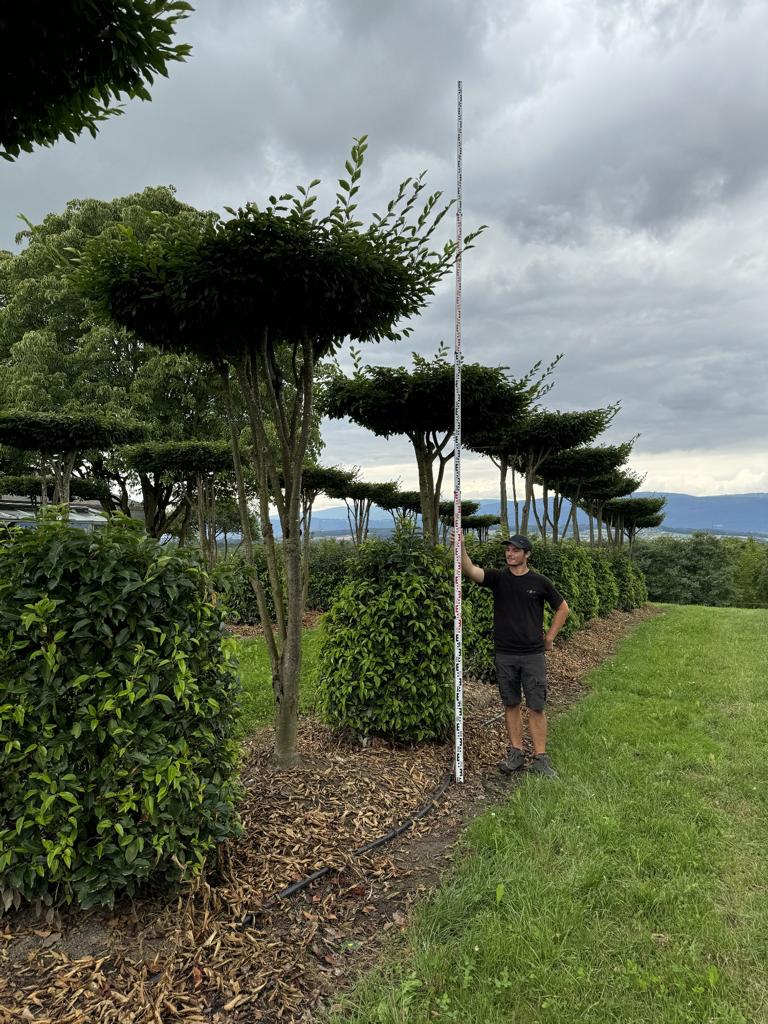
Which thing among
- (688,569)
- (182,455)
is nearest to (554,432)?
(182,455)

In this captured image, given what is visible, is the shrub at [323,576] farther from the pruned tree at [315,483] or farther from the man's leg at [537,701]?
→ the man's leg at [537,701]

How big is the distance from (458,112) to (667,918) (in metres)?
5.03

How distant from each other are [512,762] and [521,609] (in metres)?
1.13

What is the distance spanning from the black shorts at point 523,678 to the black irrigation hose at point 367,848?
744mm

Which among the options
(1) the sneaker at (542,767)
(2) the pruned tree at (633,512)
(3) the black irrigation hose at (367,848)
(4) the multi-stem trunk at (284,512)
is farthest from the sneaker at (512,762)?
(2) the pruned tree at (633,512)

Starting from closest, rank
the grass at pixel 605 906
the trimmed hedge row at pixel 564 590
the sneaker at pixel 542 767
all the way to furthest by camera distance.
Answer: the grass at pixel 605 906 < the sneaker at pixel 542 767 < the trimmed hedge row at pixel 564 590

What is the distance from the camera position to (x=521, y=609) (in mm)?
4379

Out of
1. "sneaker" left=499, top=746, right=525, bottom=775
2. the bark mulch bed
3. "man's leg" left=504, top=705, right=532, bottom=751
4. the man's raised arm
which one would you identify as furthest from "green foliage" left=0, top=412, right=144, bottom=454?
"sneaker" left=499, top=746, right=525, bottom=775

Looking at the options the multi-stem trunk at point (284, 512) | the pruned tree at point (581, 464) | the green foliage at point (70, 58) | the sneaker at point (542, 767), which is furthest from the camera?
the pruned tree at point (581, 464)

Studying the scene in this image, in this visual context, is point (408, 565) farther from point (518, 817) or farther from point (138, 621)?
point (138, 621)

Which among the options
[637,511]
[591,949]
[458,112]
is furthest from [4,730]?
[637,511]

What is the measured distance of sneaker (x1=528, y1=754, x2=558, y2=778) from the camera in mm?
4184

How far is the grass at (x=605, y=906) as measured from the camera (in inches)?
84.0

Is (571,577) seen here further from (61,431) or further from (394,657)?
(61,431)
